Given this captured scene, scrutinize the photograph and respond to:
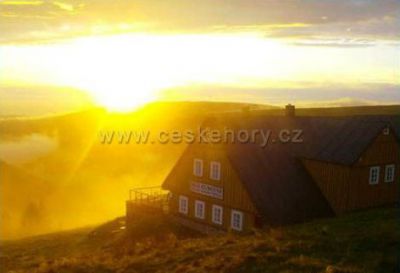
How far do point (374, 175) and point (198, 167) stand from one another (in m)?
11.2

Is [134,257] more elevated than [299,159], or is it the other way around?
[299,159]

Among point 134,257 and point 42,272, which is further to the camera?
point 134,257

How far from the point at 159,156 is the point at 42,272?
8506cm

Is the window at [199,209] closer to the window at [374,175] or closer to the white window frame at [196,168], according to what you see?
the white window frame at [196,168]

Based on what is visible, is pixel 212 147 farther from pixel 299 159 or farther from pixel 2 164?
pixel 2 164

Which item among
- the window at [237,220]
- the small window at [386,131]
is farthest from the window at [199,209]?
the small window at [386,131]

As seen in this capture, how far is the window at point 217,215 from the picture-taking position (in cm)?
3166

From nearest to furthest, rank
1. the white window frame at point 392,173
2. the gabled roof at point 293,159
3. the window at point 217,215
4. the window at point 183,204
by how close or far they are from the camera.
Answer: the gabled roof at point 293,159
the window at point 217,215
the white window frame at point 392,173
the window at point 183,204

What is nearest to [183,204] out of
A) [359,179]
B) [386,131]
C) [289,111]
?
[289,111]

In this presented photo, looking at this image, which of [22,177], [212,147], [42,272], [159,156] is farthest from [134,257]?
[22,177]

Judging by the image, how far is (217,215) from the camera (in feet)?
105

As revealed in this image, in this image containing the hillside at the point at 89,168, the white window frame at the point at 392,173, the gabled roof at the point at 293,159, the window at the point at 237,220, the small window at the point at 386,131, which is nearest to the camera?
the gabled roof at the point at 293,159

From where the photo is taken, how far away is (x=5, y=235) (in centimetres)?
7531

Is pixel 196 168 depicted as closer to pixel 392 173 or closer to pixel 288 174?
pixel 288 174
